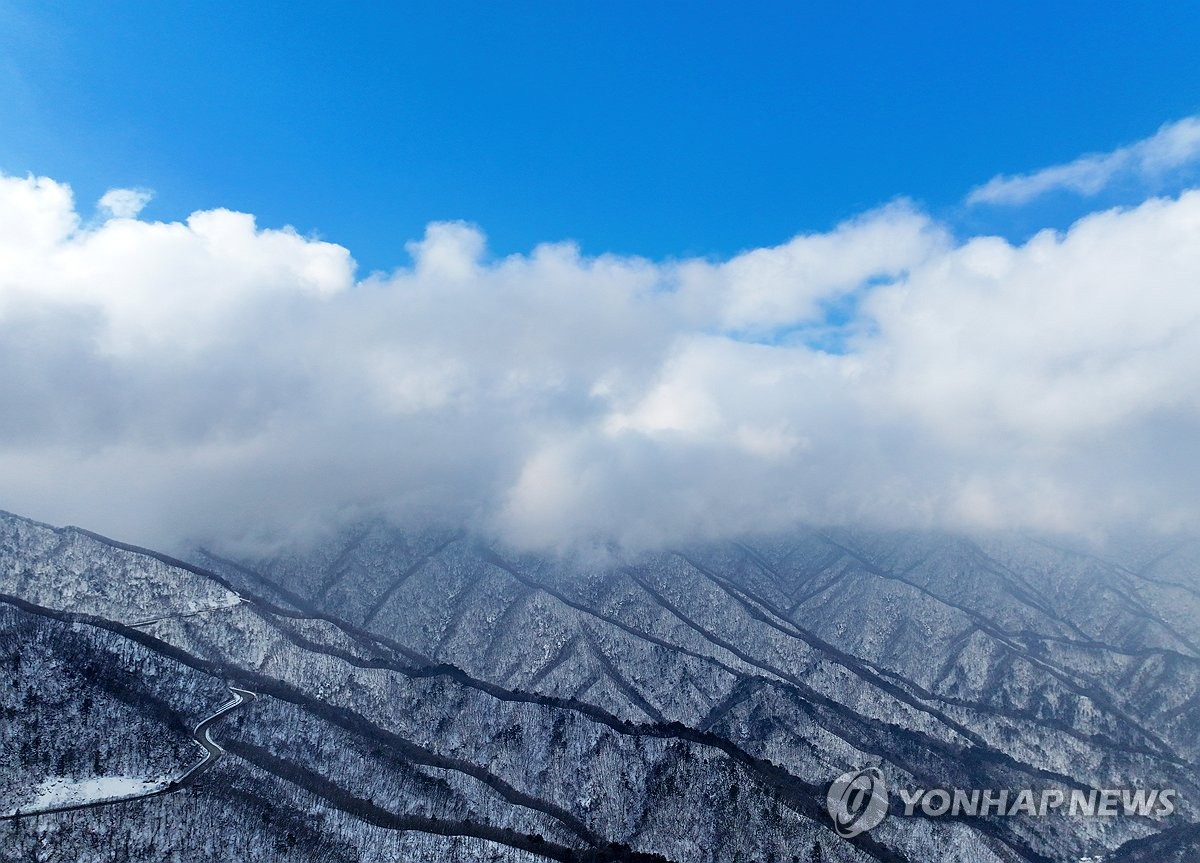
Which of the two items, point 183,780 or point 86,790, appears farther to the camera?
point 183,780

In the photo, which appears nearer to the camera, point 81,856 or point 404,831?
point 81,856

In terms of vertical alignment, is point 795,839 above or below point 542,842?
above

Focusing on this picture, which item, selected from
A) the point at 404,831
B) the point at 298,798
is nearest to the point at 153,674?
the point at 298,798

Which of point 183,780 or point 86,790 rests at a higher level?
point 183,780

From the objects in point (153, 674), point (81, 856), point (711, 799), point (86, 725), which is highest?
point (711, 799)

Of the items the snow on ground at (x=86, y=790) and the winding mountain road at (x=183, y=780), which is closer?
the winding mountain road at (x=183, y=780)

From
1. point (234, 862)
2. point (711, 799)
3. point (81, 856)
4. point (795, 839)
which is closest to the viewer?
point (81, 856)

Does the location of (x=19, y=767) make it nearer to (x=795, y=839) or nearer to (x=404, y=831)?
(x=404, y=831)

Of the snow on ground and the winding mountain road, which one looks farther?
the snow on ground
